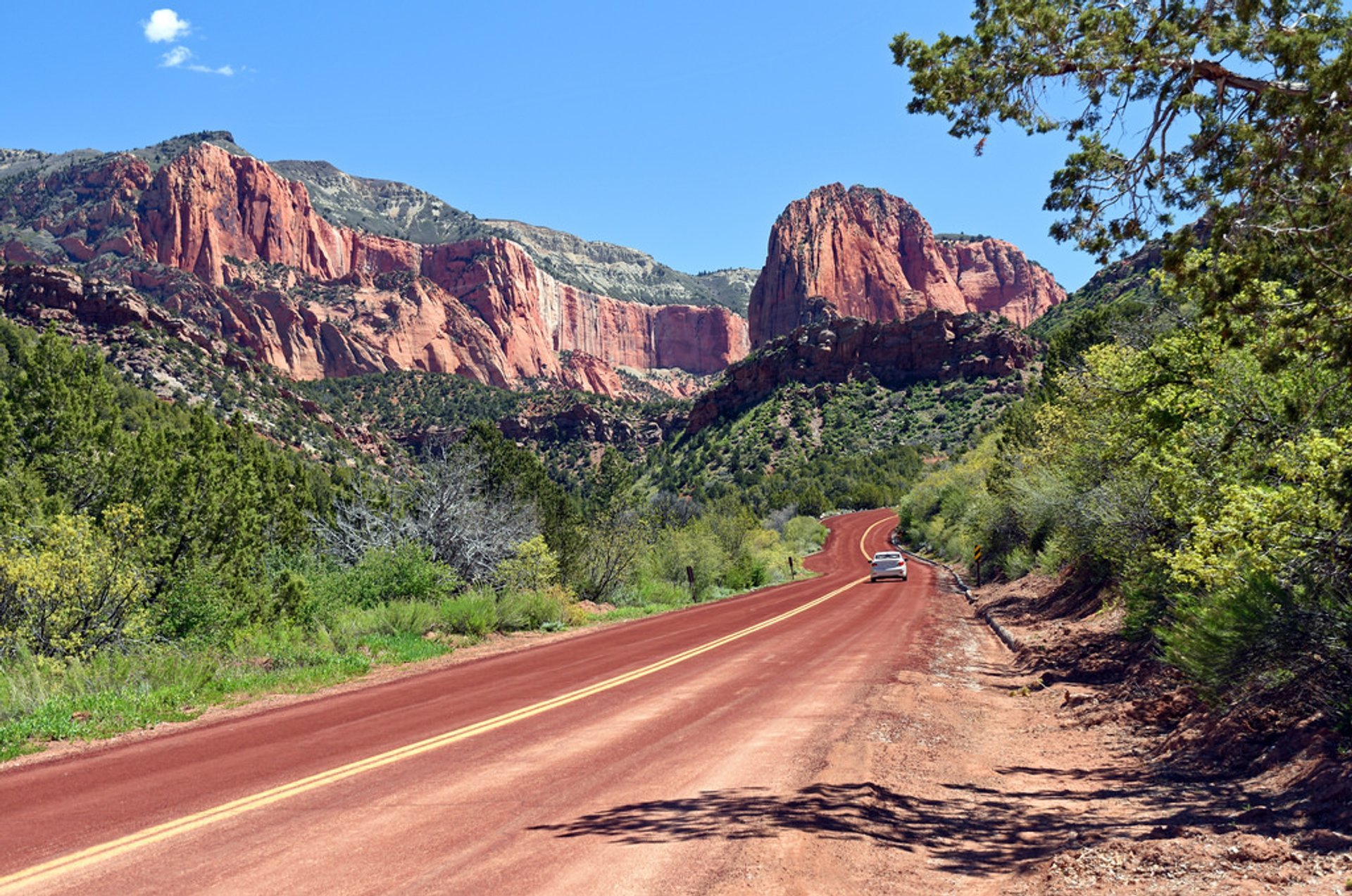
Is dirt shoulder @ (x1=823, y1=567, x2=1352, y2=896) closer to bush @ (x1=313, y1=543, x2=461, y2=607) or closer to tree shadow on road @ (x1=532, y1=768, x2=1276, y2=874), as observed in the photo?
tree shadow on road @ (x1=532, y1=768, x2=1276, y2=874)

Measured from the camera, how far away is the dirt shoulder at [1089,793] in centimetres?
424

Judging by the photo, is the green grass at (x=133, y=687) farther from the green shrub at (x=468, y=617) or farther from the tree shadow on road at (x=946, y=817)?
the tree shadow on road at (x=946, y=817)

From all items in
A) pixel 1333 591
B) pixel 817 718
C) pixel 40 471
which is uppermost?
pixel 40 471

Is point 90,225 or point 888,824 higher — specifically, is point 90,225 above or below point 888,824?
above

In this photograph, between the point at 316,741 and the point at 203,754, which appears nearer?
the point at 203,754

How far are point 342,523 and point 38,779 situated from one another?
12240 mm

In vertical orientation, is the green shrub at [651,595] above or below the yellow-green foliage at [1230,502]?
below

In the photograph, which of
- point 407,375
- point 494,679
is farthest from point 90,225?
point 494,679

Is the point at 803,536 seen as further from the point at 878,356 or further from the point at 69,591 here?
the point at 69,591

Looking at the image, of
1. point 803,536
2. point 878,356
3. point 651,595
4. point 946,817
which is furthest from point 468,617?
point 878,356

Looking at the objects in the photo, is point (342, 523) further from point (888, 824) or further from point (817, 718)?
point (888, 824)

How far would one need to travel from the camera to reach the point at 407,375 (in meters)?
142

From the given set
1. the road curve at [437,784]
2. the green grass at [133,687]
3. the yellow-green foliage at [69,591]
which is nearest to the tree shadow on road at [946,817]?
the road curve at [437,784]

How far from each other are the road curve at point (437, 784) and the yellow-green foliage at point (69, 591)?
Result: 469cm
